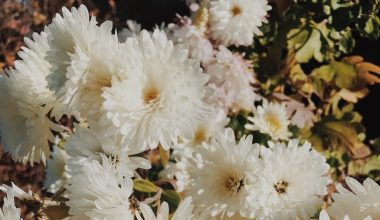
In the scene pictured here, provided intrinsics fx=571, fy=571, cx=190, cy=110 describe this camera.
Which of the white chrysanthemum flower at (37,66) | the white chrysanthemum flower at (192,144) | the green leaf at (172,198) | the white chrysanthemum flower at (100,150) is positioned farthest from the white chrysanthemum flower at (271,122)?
the white chrysanthemum flower at (37,66)

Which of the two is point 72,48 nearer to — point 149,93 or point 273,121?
point 149,93

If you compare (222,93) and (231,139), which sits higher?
(231,139)

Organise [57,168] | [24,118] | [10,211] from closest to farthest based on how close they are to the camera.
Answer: [10,211] → [24,118] → [57,168]

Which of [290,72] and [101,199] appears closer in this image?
[101,199]

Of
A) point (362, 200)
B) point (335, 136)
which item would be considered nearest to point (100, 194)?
point (362, 200)

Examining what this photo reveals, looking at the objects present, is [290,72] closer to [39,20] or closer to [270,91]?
[270,91]

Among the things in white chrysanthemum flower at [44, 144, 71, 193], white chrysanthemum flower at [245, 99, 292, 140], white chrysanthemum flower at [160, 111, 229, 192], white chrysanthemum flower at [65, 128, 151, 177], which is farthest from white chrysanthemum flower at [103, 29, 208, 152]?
white chrysanthemum flower at [44, 144, 71, 193]

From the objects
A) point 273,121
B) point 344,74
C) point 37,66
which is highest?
point 37,66

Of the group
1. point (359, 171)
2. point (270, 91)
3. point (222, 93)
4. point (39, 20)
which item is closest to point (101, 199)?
point (222, 93)
